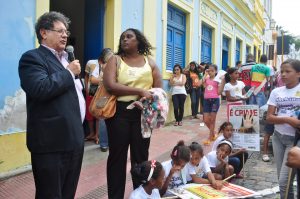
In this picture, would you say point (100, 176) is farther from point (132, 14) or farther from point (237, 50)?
point (237, 50)

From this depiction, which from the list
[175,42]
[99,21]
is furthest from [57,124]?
[175,42]

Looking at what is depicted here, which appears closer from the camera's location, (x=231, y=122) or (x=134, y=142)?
(x=134, y=142)

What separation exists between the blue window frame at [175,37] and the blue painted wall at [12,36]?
5.23 metres

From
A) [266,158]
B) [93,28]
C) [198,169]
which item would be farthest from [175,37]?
[198,169]

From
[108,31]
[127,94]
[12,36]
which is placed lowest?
[127,94]

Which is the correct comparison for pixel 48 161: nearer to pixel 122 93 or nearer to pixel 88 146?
pixel 122 93

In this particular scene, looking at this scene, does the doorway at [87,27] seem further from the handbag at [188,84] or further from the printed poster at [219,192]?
the printed poster at [219,192]

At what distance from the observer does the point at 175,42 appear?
1004cm

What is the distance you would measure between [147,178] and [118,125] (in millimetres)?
559

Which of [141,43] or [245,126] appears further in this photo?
[245,126]

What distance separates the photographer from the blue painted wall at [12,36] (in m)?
4.41

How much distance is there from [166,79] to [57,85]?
6.86 meters

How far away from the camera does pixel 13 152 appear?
14.9 feet

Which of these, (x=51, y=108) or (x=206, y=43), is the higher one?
(x=206, y=43)
